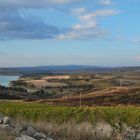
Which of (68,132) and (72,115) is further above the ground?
(68,132)

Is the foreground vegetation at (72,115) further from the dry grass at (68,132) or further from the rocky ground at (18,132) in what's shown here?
the rocky ground at (18,132)

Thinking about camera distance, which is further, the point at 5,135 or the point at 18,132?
the point at 18,132

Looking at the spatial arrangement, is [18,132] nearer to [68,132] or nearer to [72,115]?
[68,132]

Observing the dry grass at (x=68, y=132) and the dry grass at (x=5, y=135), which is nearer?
the dry grass at (x=5, y=135)

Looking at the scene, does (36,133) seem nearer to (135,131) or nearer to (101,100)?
(135,131)

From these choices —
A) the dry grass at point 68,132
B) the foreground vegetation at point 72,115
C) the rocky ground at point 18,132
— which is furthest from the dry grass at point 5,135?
the foreground vegetation at point 72,115

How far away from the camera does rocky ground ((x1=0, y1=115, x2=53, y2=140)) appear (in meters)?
11.1

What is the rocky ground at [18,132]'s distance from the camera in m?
11.1

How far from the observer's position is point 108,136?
13312mm

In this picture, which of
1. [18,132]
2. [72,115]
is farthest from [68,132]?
[72,115]

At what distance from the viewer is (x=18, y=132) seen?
1185 centimetres

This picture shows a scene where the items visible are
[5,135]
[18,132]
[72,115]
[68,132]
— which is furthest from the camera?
[72,115]

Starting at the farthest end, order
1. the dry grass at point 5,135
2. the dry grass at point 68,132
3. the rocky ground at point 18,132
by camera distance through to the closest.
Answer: the dry grass at point 68,132
the rocky ground at point 18,132
the dry grass at point 5,135

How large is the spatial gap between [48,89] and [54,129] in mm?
88779
